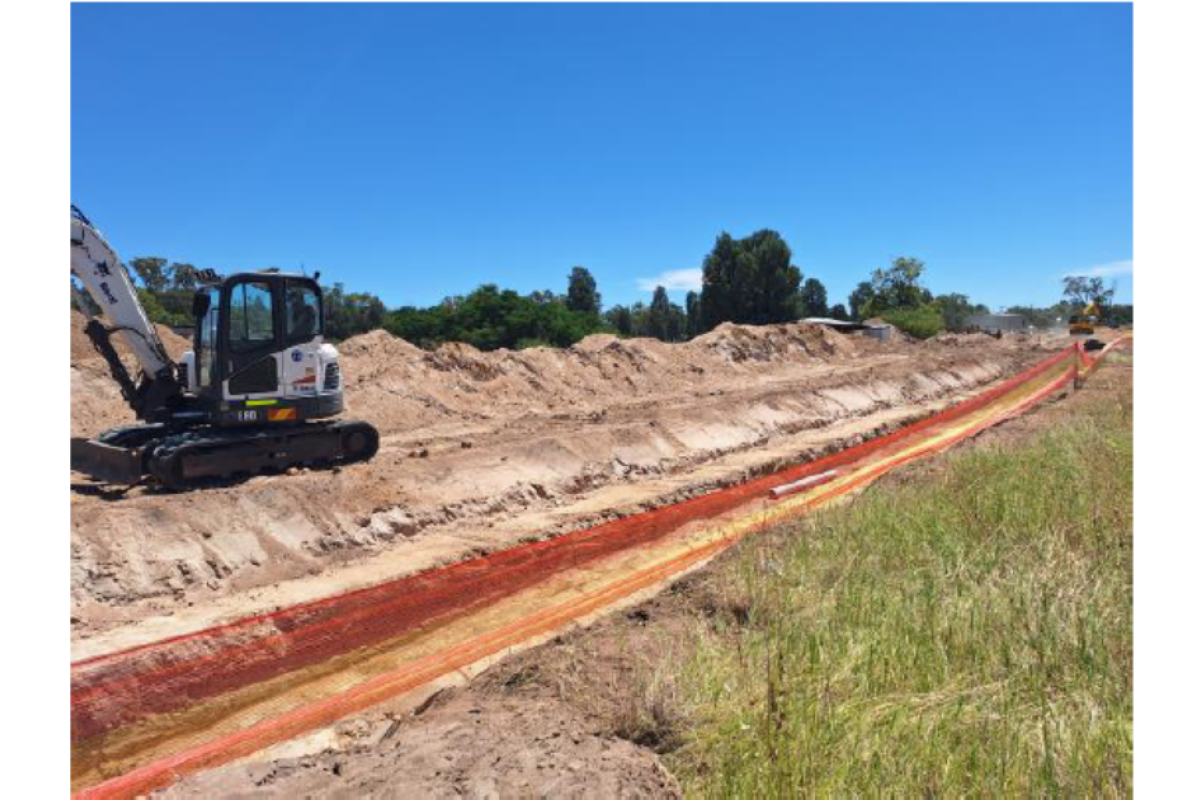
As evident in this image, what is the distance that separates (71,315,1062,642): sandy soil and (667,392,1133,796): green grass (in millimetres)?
4678

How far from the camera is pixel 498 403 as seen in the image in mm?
20531

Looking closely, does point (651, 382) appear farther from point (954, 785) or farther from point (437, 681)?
point (954, 785)

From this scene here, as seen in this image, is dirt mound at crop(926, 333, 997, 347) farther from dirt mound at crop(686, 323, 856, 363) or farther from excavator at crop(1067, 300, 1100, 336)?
dirt mound at crop(686, 323, 856, 363)

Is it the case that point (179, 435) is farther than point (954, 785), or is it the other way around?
point (179, 435)

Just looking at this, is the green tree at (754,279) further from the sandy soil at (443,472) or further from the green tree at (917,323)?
the sandy soil at (443,472)

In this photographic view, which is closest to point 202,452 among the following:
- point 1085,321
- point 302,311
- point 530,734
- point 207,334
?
point 207,334

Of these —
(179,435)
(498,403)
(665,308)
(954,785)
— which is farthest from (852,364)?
(665,308)

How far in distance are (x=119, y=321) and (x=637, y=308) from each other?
268 ft

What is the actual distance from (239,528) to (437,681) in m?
4.42

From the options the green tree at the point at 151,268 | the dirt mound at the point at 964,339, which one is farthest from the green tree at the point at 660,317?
the green tree at the point at 151,268

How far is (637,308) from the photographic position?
90.9m

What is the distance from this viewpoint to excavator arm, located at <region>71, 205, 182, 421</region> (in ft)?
33.9

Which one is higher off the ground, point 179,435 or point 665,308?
point 665,308

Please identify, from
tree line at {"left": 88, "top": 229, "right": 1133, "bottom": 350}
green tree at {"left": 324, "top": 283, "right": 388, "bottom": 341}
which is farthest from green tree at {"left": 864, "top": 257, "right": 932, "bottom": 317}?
green tree at {"left": 324, "top": 283, "right": 388, "bottom": 341}
